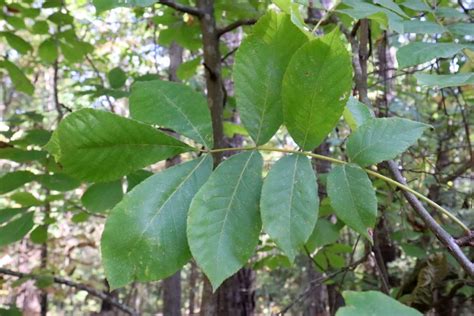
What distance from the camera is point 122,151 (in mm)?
720

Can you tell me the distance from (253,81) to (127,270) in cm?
33

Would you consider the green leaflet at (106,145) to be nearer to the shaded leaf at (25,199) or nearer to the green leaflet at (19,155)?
the green leaflet at (19,155)

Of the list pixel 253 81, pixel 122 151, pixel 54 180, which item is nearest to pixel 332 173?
pixel 253 81

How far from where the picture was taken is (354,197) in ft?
2.21

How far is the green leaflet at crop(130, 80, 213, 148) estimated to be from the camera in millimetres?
773

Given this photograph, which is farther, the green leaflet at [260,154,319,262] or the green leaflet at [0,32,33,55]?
the green leaflet at [0,32,33,55]

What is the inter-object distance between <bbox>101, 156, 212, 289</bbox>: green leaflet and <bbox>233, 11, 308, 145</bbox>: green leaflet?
19 centimetres

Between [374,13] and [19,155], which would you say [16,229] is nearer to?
[19,155]

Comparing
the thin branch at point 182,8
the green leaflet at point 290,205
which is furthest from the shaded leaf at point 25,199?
the green leaflet at point 290,205

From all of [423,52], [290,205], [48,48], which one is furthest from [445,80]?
[48,48]

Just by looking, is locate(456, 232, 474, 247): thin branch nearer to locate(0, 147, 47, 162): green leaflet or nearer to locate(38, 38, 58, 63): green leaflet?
locate(0, 147, 47, 162): green leaflet

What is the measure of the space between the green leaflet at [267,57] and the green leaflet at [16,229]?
3.68ft

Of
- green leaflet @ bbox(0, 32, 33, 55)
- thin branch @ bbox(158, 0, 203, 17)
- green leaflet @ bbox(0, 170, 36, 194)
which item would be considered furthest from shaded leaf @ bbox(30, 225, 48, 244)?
thin branch @ bbox(158, 0, 203, 17)

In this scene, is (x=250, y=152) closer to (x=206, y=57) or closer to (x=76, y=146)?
(x=76, y=146)
